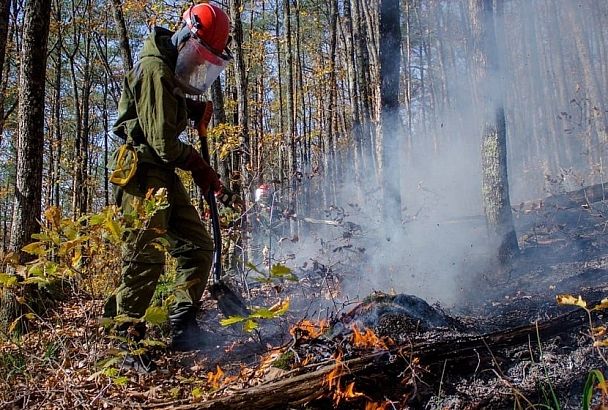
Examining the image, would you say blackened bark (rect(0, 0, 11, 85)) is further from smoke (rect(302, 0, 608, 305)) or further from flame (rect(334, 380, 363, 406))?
smoke (rect(302, 0, 608, 305))

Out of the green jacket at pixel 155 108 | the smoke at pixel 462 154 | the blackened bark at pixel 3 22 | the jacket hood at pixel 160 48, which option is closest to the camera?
the green jacket at pixel 155 108

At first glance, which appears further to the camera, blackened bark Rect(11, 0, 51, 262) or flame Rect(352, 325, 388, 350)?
blackened bark Rect(11, 0, 51, 262)

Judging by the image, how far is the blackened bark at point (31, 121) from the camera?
4113 mm

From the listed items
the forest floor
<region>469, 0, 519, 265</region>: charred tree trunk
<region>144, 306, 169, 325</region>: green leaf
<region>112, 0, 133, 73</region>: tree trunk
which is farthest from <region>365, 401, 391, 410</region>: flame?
<region>112, 0, 133, 73</region>: tree trunk

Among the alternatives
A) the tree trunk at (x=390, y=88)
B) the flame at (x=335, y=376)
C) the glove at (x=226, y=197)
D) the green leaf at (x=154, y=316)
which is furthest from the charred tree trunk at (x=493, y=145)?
the green leaf at (x=154, y=316)

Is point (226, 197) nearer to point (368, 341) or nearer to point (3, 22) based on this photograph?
point (368, 341)

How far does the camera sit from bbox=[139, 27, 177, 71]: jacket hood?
10.1 feet

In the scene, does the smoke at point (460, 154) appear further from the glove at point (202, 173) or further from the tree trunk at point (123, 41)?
the tree trunk at point (123, 41)

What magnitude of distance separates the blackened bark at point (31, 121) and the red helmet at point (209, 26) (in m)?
2.00

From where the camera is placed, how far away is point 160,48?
3121 millimetres

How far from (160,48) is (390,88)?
3.78 meters

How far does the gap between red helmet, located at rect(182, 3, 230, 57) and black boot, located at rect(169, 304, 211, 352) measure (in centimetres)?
188

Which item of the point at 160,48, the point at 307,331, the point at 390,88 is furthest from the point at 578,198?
the point at 160,48

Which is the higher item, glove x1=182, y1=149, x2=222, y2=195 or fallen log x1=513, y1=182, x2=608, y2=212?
glove x1=182, y1=149, x2=222, y2=195
